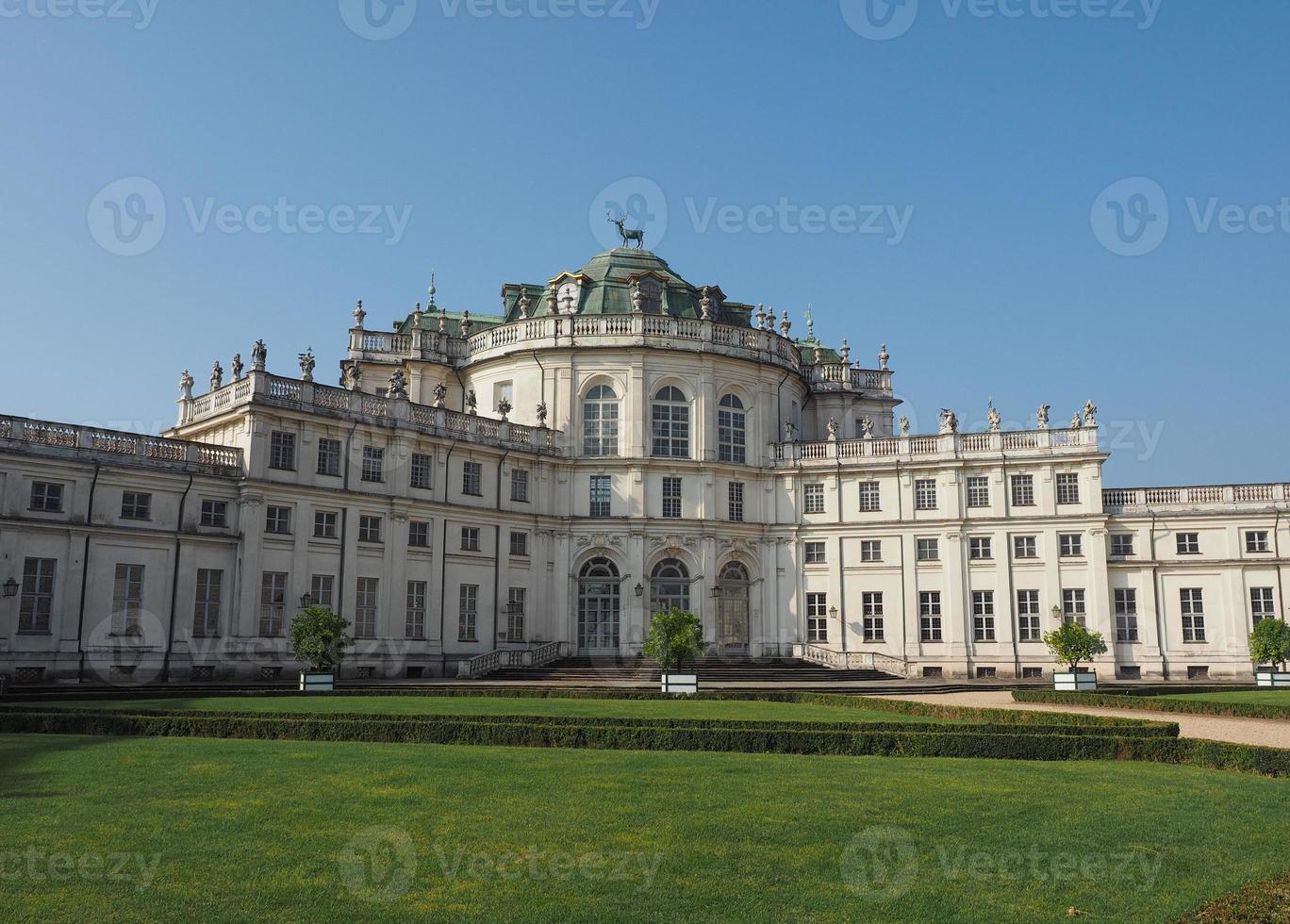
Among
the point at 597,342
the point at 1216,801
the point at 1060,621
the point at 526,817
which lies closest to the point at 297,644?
the point at 597,342

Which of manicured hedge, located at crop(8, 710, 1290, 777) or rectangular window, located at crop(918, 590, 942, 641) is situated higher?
rectangular window, located at crop(918, 590, 942, 641)

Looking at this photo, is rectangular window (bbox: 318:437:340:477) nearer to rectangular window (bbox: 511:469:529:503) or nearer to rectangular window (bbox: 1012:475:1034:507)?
rectangular window (bbox: 511:469:529:503)

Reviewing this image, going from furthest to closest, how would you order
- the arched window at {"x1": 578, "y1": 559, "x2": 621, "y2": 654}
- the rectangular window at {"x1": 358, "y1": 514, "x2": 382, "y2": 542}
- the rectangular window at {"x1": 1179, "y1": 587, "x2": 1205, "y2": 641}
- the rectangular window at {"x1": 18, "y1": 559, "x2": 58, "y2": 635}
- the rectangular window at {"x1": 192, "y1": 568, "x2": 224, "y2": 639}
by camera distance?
the arched window at {"x1": 578, "y1": 559, "x2": 621, "y2": 654}
the rectangular window at {"x1": 1179, "y1": 587, "x2": 1205, "y2": 641}
the rectangular window at {"x1": 358, "y1": 514, "x2": 382, "y2": 542}
the rectangular window at {"x1": 192, "y1": 568, "x2": 224, "y2": 639}
the rectangular window at {"x1": 18, "y1": 559, "x2": 58, "y2": 635}

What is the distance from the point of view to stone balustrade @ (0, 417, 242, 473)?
1425 inches

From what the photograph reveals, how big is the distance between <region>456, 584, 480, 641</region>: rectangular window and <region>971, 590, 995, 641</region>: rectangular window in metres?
23.4

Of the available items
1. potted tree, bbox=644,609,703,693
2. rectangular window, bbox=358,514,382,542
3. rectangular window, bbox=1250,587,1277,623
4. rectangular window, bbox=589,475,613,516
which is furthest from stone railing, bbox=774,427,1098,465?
rectangular window, bbox=358,514,382,542

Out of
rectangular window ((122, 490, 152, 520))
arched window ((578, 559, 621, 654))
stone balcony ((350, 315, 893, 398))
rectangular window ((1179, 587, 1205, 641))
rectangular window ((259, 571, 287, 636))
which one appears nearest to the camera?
rectangular window ((122, 490, 152, 520))

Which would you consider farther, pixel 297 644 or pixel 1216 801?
pixel 297 644

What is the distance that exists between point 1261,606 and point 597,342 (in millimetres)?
33168

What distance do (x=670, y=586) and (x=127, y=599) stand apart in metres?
25.0

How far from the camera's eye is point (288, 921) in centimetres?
815

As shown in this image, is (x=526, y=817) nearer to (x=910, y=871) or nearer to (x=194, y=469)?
(x=910, y=871)

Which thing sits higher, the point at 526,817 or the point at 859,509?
the point at 859,509

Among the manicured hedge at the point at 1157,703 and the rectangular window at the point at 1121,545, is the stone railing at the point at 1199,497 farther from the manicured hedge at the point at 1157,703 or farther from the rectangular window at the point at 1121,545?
the manicured hedge at the point at 1157,703
